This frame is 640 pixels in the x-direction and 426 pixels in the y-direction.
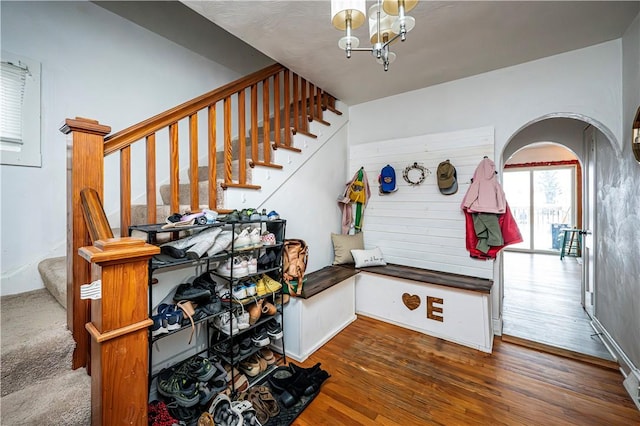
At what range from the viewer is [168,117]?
163 cm

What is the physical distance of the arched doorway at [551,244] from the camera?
8.48 ft

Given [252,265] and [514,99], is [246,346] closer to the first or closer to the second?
[252,265]

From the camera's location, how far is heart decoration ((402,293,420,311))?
263 cm

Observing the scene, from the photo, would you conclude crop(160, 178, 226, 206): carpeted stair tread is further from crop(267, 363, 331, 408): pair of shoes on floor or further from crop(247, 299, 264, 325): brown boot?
crop(267, 363, 331, 408): pair of shoes on floor

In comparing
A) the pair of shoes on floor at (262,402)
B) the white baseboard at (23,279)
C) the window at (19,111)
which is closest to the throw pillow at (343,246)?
the pair of shoes on floor at (262,402)

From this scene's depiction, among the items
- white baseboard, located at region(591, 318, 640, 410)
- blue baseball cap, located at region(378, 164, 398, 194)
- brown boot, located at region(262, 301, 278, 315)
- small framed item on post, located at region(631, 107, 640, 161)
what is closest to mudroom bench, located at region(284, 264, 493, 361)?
brown boot, located at region(262, 301, 278, 315)

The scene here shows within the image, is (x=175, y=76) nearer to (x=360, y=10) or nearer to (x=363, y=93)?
(x=363, y=93)

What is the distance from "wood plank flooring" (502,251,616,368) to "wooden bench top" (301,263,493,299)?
2.27 ft

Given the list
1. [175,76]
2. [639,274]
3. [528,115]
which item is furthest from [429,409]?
[175,76]

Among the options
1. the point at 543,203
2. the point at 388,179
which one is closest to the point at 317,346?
the point at 388,179

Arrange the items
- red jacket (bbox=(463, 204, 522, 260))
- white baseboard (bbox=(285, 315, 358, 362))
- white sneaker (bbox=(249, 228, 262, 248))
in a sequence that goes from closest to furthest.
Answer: white sneaker (bbox=(249, 228, 262, 248)) → white baseboard (bbox=(285, 315, 358, 362)) → red jacket (bbox=(463, 204, 522, 260))

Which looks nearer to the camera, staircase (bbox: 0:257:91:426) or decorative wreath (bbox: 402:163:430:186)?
staircase (bbox: 0:257:91:426)

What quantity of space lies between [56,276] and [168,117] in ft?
4.01

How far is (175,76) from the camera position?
2.71m
